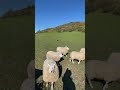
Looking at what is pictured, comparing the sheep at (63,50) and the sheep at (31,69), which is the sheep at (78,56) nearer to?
the sheep at (63,50)

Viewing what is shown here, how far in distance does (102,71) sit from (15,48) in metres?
0.87

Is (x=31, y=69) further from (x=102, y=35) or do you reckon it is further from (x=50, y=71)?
(x=102, y=35)

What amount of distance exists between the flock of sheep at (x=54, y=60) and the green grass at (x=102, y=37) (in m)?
0.11

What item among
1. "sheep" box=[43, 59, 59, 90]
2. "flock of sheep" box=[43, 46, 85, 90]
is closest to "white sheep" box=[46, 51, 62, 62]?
"flock of sheep" box=[43, 46, 85, 90]

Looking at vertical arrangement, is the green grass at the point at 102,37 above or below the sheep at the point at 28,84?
above

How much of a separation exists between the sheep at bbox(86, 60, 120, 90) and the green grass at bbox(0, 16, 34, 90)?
58 centimetres

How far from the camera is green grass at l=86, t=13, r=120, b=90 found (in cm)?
257

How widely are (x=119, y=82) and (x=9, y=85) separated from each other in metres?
1.07

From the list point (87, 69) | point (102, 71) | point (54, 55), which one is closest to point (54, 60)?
point (54, 55)

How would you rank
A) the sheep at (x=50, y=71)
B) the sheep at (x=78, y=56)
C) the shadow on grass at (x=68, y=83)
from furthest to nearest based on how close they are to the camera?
1. the sheep at (x=78, y=56)
2. the shadow on grass at (x=68, y=83)
3. the sheep at (x=50, y=71)

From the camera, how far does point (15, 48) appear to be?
256 cm

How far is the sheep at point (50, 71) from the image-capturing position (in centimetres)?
243

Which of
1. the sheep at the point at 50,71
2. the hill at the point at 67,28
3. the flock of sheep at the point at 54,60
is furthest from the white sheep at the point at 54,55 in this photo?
the hill at the point at 67,28

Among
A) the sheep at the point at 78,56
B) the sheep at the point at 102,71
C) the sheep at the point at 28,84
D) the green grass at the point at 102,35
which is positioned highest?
the green grass at the point at 102,35
